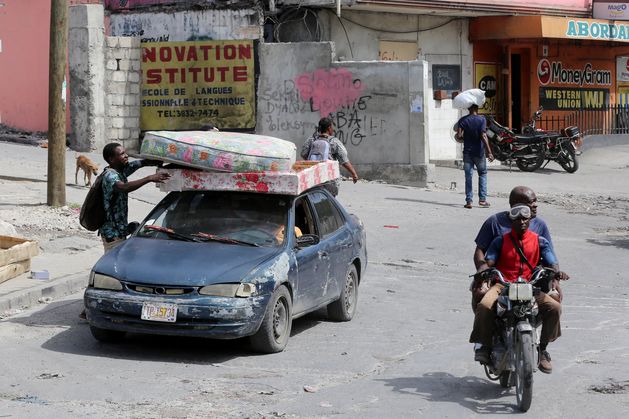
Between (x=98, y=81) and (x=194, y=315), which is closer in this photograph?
(x=194, y=315)

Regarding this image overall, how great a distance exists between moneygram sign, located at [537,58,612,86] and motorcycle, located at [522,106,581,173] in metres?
4.94

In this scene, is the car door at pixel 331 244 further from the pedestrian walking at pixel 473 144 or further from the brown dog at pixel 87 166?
the pedestrian walking at pixel 473 144

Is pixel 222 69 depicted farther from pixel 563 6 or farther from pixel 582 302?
pixel 582 302

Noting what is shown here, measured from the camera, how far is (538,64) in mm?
32906

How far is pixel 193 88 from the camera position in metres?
26.6

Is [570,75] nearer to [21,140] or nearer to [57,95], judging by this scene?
[21,140]

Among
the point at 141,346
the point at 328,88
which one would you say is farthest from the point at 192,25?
the point at 141,346

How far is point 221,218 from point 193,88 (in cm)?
1623

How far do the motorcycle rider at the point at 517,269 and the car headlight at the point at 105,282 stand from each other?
3.04 m

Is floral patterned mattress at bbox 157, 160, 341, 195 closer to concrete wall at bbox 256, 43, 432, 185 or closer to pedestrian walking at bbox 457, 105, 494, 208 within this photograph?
pedestrian walking at bbox 457, 105, 494, 208

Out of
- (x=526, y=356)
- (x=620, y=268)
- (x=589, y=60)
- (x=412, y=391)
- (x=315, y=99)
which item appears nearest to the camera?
(x=526, y=356)

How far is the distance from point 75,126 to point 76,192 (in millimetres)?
6132

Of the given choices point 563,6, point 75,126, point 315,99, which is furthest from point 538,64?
point 75,126

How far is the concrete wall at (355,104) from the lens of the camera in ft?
79.6
